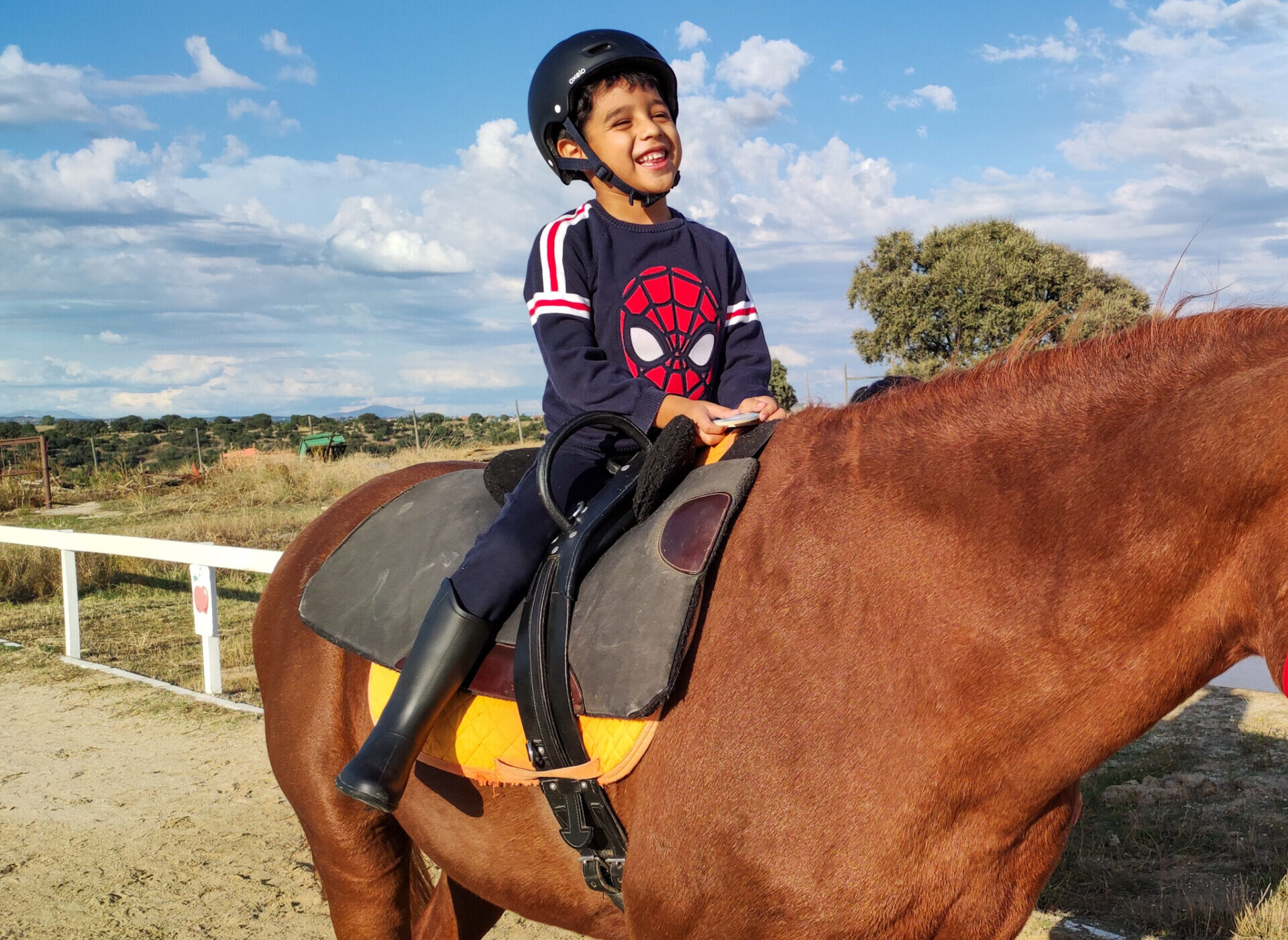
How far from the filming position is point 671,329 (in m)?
2.45

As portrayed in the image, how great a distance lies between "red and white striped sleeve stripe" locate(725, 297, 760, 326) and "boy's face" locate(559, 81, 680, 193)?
0.39m

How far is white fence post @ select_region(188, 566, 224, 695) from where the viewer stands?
22.6 feet

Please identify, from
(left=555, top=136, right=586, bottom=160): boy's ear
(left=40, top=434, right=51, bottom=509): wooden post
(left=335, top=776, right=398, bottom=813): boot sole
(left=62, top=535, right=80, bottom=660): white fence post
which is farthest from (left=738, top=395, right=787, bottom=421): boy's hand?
(left=40, top=434, right=51, bottom=509): wooden post

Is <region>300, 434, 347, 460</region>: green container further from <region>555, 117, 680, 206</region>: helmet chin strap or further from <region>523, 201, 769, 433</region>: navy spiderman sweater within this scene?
<region>523, 201, 769, 433</region>: navy spiderman sweater

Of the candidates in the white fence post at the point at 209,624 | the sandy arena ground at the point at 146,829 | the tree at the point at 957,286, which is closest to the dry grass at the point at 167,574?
the white fence post at the point at 209,624

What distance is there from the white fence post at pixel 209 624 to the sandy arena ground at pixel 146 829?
0.25m

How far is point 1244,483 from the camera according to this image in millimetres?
1352

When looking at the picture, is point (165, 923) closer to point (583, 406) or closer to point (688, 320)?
point (583, 406)

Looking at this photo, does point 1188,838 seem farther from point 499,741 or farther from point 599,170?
point 599,170

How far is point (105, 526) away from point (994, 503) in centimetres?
1703

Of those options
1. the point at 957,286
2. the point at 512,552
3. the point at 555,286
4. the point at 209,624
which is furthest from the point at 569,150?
the point at 957,286

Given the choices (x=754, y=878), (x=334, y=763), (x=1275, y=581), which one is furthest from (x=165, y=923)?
(x=1275, y=581)

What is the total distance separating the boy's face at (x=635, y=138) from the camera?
97.7 inches

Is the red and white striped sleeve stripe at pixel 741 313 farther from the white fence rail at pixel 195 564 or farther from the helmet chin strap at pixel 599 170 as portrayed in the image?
the white fence rail at pixel 195 564
